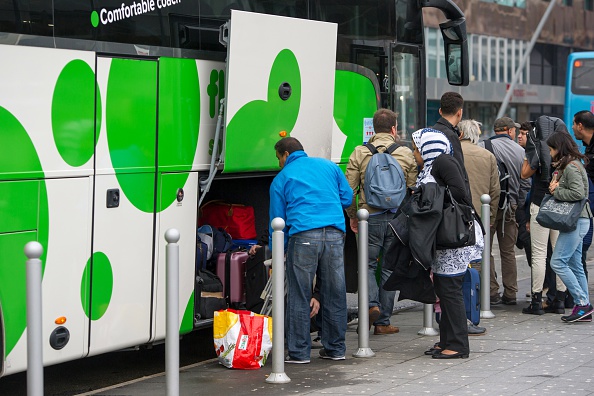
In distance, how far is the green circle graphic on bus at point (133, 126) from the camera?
7.13 metres

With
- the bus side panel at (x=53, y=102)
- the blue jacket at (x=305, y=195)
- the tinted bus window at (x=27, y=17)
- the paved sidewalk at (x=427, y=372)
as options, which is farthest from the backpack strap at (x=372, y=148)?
the tinted bus window at (x=27, y=17)

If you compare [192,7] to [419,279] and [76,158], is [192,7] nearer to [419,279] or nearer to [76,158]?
[76,158]

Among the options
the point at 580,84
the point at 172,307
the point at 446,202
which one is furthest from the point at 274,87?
the point at 580,84

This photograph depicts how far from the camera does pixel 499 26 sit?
5106 centimetres

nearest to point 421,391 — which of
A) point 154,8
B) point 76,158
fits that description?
point 76,158

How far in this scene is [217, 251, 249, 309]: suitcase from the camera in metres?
8.79

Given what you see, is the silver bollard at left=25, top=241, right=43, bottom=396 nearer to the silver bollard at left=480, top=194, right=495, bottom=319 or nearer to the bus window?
the silver bollard at left=480, top=194, right=495, bottom=319

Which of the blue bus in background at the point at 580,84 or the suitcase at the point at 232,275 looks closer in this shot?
the suitcase at the point at 232,275

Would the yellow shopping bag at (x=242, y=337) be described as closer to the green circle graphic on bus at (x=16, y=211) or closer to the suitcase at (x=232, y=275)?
the suitcase at (x=232, y=275)

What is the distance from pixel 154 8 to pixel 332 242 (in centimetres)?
216

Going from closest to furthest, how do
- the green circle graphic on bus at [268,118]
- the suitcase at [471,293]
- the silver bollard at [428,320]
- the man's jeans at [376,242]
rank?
the green circle graphic on bus at [268,118] < the suitcase at [471,293] < the man's jeans at [376,242] < the silver bollard at [428,320]

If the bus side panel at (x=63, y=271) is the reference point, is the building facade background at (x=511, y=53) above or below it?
above

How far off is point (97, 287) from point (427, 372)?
7.99 ft

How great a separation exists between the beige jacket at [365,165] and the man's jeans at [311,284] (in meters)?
1.14
